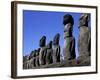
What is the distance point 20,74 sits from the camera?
1.92 m

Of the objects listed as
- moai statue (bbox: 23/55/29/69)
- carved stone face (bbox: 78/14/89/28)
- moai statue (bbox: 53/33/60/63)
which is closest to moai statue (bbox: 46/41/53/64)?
moai statue (bbox: 53/33/60/63)

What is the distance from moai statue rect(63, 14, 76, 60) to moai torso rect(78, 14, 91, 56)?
7 cm

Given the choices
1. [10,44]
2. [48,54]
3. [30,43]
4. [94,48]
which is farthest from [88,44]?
[10,44]

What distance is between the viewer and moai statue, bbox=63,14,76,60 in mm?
2101

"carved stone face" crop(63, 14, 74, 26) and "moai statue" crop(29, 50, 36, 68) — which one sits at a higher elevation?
"carved stone face" crop(63, 14, 74, 26)

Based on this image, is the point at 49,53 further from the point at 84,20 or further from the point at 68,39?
the point at 84,20

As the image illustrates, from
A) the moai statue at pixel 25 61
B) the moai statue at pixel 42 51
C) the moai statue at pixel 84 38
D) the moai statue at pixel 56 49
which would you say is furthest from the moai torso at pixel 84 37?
the moai statue at pixel 25 61

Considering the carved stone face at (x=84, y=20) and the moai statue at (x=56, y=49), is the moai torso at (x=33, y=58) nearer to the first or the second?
the moai statue at (x=56, y=49)

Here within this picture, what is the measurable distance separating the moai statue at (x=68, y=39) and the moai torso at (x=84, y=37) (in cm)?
7

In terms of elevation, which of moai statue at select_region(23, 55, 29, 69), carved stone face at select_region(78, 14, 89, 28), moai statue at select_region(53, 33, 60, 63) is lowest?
moai statue at select_region(23, 55, 29, 69)

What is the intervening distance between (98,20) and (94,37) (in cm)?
16

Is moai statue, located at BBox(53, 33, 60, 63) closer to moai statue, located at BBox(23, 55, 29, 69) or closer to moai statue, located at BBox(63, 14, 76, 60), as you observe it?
moai statue, located at BBox(63, 14, 76, 60)

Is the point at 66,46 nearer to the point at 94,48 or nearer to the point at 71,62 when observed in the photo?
the point at 71,62

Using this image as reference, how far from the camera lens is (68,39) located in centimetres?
211
